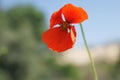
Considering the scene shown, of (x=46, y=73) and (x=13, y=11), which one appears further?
(x=13, y=11)

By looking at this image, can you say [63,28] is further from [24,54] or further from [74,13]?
[24,54]

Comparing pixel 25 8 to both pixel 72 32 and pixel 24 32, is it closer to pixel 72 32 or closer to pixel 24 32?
pixel 24 32

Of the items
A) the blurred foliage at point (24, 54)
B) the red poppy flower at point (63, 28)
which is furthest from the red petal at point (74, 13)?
the blurred foliage at point (24, 54)

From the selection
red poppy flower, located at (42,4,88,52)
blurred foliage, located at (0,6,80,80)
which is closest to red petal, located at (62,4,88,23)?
red poppy flower, located at (42,4,88,52)

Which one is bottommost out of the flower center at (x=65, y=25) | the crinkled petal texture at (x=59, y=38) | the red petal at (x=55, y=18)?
the crinkled petal texture at (x=59, y=38)

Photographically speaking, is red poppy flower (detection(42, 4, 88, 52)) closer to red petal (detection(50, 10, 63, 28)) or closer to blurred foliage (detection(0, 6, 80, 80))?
red petal (detection(50, 10, 63, 28))

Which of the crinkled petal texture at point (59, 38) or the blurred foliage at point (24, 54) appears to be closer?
the crinkled petal texture at point (59, 38)

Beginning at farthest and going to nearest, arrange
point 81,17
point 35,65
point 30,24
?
point 30,24
point 35,65
point 81,17

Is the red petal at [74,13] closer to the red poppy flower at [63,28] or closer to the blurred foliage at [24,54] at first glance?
the red poppy flower at [63,28]

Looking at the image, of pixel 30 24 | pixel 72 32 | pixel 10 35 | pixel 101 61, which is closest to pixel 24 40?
pixel 10 35
